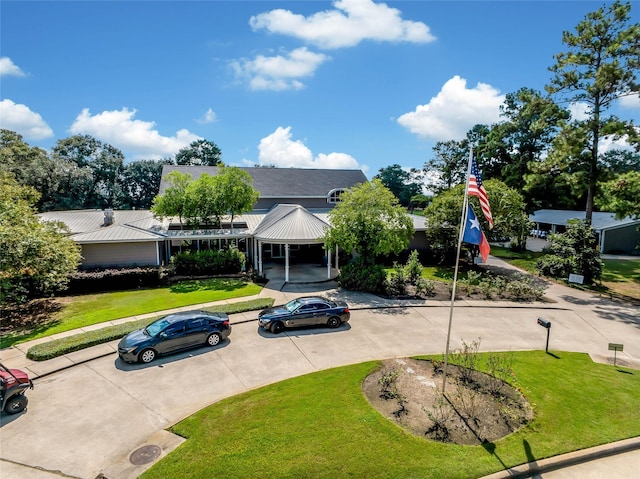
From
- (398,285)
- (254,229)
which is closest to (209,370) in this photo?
(398,285)

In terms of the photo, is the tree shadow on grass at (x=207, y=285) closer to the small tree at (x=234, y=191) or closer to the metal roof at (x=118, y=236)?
the metal roof at (x=118, y=236)

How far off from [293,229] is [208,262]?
6581mm

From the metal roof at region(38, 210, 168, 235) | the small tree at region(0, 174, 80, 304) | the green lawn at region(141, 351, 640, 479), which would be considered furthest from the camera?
the metal roof at region(38, 210, 168, 235)

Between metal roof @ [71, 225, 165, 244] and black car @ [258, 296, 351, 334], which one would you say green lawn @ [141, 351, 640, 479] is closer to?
black car @ [258, 296, 351, 334]

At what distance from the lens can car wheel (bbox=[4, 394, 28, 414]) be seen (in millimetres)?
9969

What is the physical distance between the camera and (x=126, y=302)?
1986 cm

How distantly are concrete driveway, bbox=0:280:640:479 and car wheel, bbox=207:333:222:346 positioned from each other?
301 millimetres

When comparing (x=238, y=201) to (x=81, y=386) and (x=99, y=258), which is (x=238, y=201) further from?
(x=81, y=386)

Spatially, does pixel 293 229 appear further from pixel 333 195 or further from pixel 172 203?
pixel 333 195

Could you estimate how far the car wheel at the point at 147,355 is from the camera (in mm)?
12859

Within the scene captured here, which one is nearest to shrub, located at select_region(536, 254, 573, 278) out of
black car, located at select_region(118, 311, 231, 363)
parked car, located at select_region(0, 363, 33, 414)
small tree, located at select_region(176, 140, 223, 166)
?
black car, located at select_region(118, 311, 231, 363)

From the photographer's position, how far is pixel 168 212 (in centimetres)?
2639

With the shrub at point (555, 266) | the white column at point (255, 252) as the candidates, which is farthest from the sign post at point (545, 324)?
the white column at point (255, 252)

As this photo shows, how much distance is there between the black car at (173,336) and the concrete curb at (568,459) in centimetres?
1030
